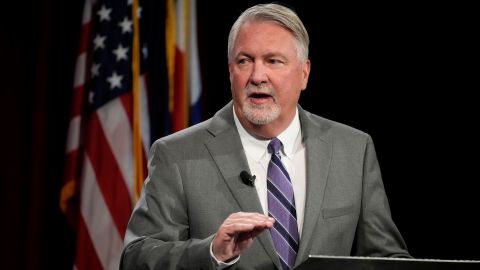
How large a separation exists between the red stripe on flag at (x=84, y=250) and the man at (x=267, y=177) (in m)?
1.58

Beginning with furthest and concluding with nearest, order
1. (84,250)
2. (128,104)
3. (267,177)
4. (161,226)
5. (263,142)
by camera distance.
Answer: (128,104)
(84,250)
(263,142)
(267,177)
(161,226)

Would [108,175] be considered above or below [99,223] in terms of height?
above

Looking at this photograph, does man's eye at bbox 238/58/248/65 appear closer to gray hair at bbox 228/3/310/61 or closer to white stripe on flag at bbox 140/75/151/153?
gray hair at bbox 228/3/310/61

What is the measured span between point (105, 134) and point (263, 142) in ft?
5.32

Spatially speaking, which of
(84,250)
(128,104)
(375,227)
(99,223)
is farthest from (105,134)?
(375,227)

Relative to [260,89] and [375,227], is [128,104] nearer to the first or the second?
[260,89]

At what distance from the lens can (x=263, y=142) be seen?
2.26m

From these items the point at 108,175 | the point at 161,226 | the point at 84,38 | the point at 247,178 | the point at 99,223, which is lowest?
the point at 99,223

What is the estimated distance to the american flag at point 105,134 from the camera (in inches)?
143

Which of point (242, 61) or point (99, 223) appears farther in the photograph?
point (99, 223)

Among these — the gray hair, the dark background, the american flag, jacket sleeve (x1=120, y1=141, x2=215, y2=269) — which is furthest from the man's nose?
the dark background

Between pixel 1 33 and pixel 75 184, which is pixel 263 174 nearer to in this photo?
pixel 75 184

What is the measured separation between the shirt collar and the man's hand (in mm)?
485

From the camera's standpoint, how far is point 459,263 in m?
1.62
